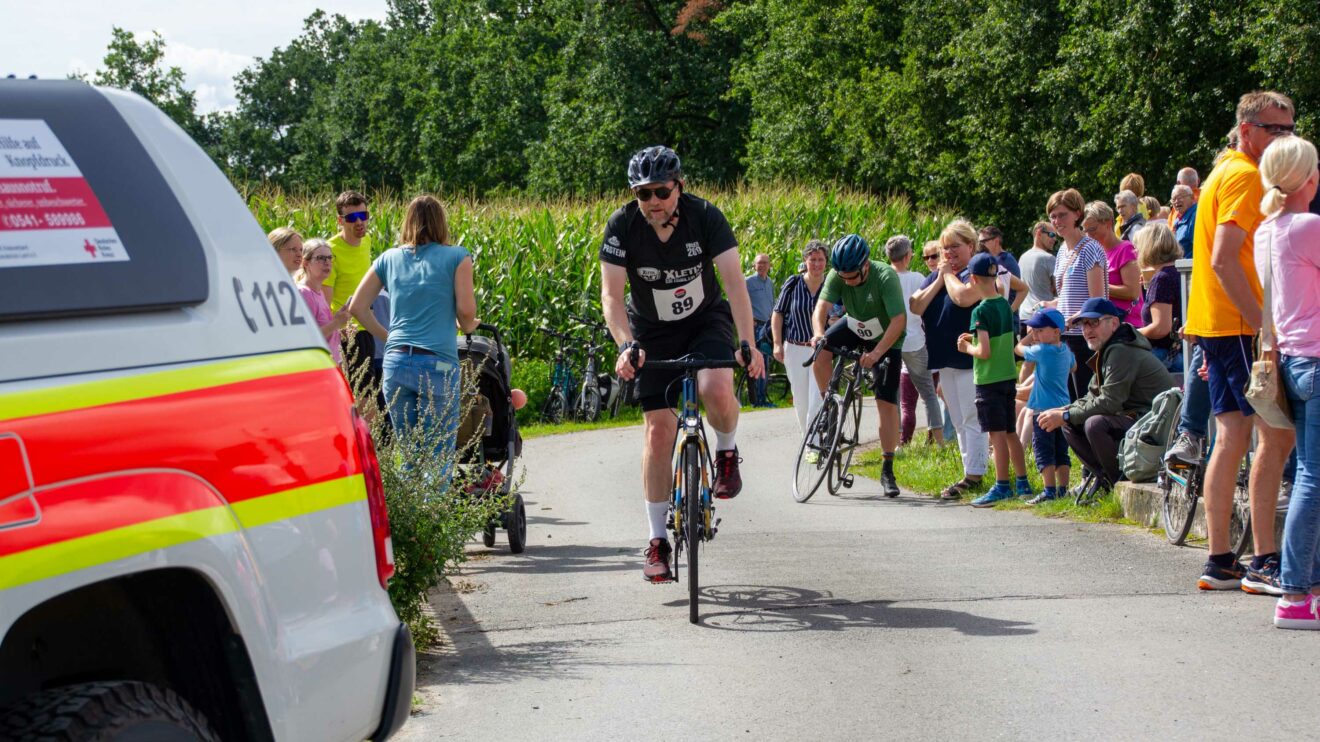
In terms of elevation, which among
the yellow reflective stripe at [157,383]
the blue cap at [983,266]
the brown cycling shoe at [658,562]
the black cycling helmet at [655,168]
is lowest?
the brown cycling shoe at [658,562]

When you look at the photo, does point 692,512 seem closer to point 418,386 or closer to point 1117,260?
point 418,386

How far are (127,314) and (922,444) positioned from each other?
Answer: 13294mm

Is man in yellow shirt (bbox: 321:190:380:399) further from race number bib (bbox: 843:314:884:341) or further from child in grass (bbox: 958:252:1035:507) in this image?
child in grass (bbox: 958:252:1035:507)

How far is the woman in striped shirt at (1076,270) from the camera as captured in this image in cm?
1225

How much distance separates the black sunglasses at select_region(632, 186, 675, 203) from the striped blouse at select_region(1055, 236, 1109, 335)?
17.3 feet

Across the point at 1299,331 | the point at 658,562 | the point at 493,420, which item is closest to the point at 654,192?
the point at 658,562

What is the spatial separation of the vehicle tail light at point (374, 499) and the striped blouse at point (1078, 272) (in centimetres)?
917

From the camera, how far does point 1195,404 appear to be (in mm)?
8594

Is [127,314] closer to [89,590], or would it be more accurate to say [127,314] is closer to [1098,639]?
[89,590]

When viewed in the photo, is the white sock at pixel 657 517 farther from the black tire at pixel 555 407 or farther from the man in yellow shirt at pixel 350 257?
the black tire at pixel 555 407

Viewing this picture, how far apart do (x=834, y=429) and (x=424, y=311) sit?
183 inches

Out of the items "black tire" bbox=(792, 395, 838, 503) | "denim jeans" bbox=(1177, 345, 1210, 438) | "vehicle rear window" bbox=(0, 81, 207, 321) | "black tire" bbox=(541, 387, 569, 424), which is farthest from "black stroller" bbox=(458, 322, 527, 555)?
"black tire" bbox=(541, 387, 569, 424)

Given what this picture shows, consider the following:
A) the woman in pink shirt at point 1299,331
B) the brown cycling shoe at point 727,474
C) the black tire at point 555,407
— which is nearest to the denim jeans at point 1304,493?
the woman in pink shirt at point 1299,331

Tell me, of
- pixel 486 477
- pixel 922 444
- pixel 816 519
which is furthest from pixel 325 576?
pixel 922 444
